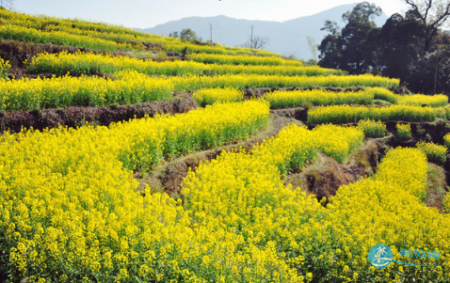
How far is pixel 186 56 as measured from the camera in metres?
25.1

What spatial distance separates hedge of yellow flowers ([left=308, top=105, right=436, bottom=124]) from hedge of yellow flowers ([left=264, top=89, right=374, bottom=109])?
1.48m

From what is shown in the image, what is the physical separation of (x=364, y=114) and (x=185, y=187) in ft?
50.8

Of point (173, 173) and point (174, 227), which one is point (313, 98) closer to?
point (173, 173)

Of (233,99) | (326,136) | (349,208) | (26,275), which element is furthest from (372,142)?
(26,275)

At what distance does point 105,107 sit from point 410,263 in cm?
1008

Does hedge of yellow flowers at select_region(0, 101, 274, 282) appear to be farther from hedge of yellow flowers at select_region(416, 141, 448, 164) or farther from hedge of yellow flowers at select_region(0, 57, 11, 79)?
hedge of yellow flowers at select_region(416, 141, 448, 164)

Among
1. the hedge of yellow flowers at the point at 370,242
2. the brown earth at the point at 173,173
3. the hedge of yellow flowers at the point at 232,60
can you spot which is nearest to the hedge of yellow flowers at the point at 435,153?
the hedge of yellow flowers at the point at 370,242

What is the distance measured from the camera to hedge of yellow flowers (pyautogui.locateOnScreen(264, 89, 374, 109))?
19.5 m

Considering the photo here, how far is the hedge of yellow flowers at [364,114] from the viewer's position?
18.8m

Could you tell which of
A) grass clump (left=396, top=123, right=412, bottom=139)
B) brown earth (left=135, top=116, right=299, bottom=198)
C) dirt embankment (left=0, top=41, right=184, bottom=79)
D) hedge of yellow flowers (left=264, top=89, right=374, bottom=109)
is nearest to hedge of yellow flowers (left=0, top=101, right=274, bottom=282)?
brown earth (left=135, top=116, right=299, bottom=198)

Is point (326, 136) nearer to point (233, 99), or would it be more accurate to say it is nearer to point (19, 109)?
point (233, 99)

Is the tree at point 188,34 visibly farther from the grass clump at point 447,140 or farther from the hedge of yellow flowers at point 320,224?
the hedge of yellow flowers at point 320,224

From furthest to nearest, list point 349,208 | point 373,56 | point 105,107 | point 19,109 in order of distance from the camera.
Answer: point 373,56 < point 105,107 < point 19,109 < point 349,208

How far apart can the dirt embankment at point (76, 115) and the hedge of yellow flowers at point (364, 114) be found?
9265mm
